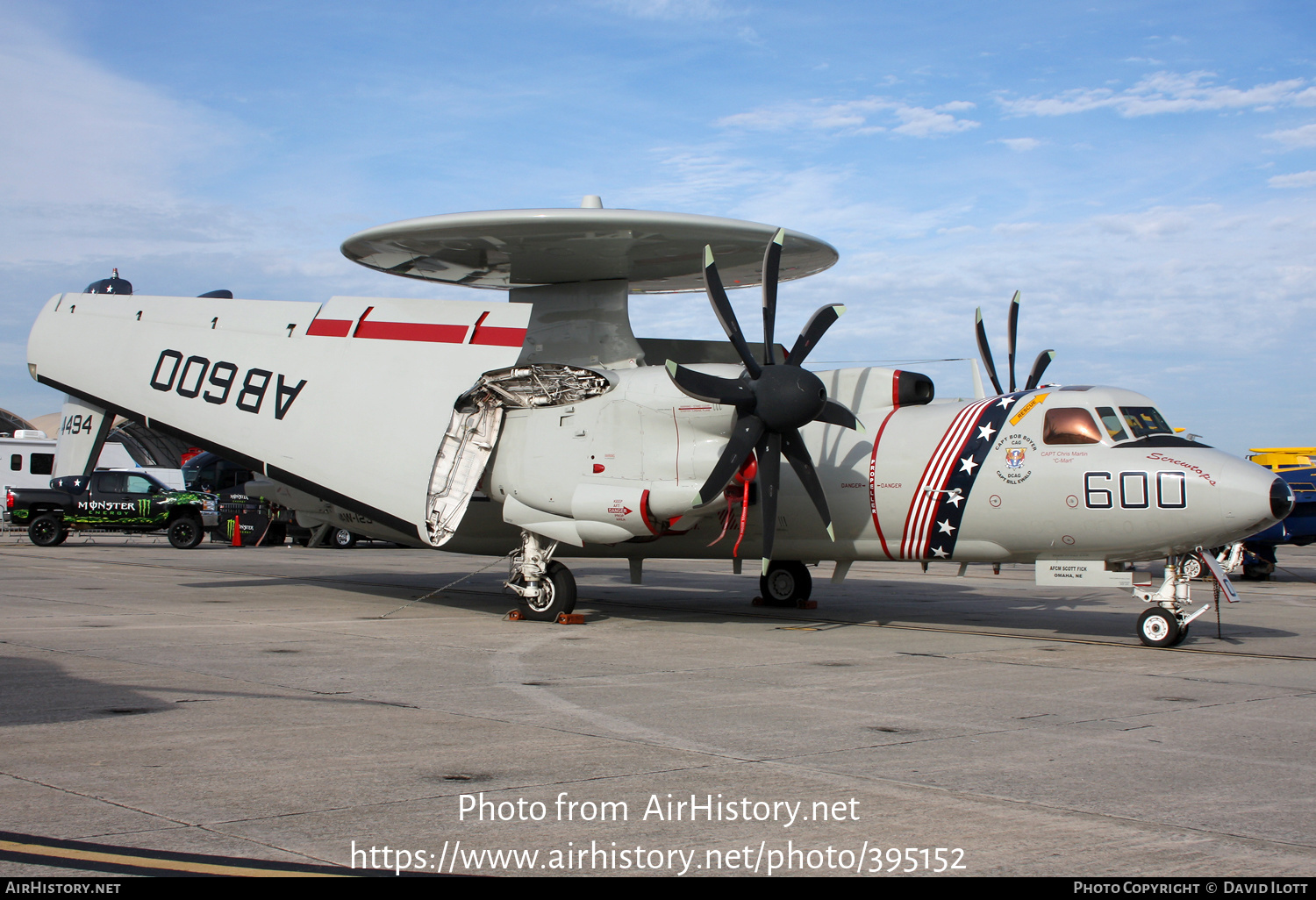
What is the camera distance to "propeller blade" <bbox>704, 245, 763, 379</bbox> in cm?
1470

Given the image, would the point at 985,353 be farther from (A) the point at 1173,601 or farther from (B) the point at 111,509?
(B) the point at 111,509

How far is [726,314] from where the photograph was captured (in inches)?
590

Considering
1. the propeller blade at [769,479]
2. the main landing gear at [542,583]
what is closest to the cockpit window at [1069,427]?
the propeller blade at [769,479]

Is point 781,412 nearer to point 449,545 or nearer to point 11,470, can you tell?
point 449,545

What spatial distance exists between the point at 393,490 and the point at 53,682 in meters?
6.89

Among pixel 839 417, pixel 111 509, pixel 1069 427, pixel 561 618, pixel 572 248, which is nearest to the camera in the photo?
pixel 1069 427

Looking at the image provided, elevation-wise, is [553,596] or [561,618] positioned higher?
[553,596]

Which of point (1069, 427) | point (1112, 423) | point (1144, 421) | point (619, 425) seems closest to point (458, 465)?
point (619, 425)

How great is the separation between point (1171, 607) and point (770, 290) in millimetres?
7045

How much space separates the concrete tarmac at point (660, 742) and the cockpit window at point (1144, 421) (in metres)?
3.00

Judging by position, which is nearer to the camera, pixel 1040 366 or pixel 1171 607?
pixel 1171 607

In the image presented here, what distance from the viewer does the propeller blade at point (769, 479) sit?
1462cm

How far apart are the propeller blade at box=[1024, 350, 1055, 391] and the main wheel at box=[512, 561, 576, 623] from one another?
8981 mm

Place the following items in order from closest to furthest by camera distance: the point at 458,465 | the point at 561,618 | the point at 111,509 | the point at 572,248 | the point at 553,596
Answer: the point at 561,618
the point at 553,596
the point at 458,465
the point at 572,248
the point at 111,509
